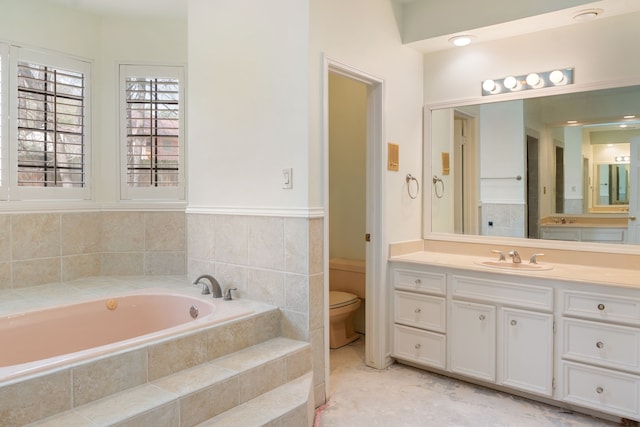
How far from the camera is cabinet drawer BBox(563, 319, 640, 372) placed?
7.36ft

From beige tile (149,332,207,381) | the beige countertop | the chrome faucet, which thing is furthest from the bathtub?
the chrome faucet

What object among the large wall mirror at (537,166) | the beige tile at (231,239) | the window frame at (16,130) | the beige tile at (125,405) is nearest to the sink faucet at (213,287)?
the beige tile at (231,239)

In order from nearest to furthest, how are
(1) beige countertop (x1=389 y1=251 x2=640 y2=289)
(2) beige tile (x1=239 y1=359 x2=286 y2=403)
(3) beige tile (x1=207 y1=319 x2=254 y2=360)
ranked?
(2) beige tile (x1=239 y1=359 x2=286 y2=403) < (3) beige tile (x1=207 y1=319 x2=254 y2=360) < (1) beige countertop (x1=389 y1=251 x2=640 y2=289)

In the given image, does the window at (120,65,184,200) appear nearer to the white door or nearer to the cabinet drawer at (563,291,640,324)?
the cabinet drawer at (563,291,640,324)

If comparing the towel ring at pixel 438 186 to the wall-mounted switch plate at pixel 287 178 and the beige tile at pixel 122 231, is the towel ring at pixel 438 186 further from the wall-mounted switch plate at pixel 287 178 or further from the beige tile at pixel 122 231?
the beige tile at pixel 122 231

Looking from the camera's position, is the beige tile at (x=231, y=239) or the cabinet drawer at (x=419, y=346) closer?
the beige tile at (x=231, y=239)

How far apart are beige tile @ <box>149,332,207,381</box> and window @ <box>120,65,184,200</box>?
1.81m

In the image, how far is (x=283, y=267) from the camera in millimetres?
2545

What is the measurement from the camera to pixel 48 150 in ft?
10.7

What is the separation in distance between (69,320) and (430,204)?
2.62 meters

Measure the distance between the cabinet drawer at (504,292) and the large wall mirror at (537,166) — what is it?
1.96 ft

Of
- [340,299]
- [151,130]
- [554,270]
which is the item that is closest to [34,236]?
[151,130]

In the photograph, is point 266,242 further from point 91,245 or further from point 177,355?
point 91,245

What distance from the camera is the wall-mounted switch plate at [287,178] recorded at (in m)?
2.49
